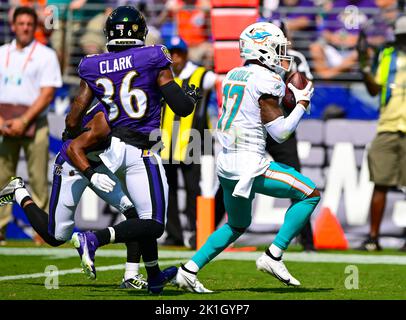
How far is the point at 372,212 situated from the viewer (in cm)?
1073

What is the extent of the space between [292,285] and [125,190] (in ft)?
4.28

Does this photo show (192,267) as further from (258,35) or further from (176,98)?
(258,35)

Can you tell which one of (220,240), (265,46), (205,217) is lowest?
(205,217)

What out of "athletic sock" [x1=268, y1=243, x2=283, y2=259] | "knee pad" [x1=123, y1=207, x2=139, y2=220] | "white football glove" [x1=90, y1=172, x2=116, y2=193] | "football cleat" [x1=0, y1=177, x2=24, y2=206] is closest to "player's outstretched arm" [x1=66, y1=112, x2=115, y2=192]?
"white football glove" [x1=90, y1=172, x2=116, y2=193]

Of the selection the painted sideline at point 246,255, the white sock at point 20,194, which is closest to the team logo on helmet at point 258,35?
the white sock at point 20,194

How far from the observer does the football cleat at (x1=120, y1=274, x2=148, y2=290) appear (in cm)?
745

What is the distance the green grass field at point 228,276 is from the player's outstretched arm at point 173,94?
1212 mm

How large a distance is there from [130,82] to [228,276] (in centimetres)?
202

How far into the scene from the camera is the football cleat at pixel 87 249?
6699 mm

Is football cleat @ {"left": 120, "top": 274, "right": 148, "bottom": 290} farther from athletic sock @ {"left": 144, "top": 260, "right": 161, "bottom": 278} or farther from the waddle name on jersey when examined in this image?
the waddle name on jersey

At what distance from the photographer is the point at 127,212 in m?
7.28

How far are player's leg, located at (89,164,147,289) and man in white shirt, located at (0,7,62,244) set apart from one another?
374 centimetres

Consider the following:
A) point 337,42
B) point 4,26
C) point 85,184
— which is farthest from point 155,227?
point 4,26

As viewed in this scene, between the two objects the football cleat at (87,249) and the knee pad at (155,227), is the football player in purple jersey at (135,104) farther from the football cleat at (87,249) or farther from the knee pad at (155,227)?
the football cleat at (87,249)
